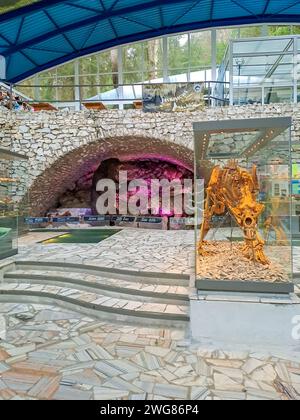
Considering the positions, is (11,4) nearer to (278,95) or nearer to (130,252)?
(278,95)

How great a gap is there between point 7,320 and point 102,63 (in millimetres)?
15832

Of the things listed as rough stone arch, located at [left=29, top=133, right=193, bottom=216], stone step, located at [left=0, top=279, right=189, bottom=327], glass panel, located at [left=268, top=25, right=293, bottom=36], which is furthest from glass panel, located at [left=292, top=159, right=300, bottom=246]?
glass panel, located at [left=268, top=25, right=293, bottom=36]

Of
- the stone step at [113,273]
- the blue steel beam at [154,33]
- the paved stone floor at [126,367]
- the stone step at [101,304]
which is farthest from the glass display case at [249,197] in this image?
the blue steel beam at [154,33]

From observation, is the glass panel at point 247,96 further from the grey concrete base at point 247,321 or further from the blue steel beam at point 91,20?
the grey concrete base at point 247,321

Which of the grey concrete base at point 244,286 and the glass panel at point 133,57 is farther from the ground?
the glass panel at point 133,57

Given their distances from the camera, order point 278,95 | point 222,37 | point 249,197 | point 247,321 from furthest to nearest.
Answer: point 222,37, point 278,95, point 249,197, point 247,321

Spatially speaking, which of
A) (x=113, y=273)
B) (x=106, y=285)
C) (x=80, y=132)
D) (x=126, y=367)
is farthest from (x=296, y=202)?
(x=80, y=132)

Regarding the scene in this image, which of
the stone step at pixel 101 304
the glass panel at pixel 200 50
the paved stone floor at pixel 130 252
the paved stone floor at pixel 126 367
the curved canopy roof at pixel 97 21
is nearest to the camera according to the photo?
the paved stone floor at pixel 126 367

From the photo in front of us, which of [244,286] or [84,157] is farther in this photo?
[84,157]

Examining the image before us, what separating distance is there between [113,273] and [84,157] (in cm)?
668

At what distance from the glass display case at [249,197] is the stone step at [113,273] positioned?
517 millimetres

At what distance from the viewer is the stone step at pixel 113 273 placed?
16.7 ft

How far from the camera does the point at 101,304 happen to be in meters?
4.51

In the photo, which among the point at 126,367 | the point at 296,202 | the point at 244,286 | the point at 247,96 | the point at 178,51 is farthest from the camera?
the point at 178,51
